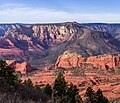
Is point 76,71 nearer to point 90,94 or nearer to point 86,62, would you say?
point 86,62

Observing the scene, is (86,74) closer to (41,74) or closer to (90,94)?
(41,74)

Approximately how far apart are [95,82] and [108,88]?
2242cm

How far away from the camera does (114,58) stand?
187750 millimetres

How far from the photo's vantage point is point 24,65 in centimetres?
19238

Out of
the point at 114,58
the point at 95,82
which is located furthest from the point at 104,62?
the point at 95,82

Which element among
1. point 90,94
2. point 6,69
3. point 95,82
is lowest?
point 95,82

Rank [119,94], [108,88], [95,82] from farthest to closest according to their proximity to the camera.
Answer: [95,82], [108,88], [119,94]

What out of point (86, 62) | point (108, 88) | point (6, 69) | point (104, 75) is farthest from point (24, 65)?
point (6, 69)

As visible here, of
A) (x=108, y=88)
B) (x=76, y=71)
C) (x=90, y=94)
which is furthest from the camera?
(x=76, y=71)

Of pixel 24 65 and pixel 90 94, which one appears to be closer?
pixel 90 94

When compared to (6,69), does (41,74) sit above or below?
below

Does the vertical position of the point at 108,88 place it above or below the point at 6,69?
below

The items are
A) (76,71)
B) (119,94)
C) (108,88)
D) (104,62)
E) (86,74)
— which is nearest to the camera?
(119,94)

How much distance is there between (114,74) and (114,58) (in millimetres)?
21357
